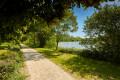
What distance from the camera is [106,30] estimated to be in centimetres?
812

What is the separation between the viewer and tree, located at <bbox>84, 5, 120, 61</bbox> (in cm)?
772

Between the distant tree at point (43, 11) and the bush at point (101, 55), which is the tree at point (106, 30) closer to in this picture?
the bush at point (101, 55)

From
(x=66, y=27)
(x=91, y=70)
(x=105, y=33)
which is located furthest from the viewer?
(x=66, y=27)

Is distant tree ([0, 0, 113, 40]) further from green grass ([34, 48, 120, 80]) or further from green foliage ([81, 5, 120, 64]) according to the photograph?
green foliage ([81, 5, 120, 64])

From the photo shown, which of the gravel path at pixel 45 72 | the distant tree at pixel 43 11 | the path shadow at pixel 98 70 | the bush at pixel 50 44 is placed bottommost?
the path shadow at pixel 98 70

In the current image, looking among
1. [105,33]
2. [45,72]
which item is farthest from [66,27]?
[45,72]

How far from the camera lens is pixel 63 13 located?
2.53 meters

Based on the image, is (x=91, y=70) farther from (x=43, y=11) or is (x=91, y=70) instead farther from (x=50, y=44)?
(x=50, y=44)

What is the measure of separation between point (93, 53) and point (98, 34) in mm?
3124

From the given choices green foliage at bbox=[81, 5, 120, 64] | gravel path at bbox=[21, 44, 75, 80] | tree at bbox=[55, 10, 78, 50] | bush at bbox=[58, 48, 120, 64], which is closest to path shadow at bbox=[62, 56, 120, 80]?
gravel path at bbox=[21, 44, 75, 80]

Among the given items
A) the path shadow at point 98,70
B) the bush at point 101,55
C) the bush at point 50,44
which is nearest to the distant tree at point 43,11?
the path shadow at point 98,70

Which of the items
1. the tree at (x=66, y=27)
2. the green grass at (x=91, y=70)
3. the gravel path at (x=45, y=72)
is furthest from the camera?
the tree at (x=66, y=27)

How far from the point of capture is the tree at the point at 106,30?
7723 mm

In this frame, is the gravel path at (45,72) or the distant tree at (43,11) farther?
the gravel path at (45,72)
